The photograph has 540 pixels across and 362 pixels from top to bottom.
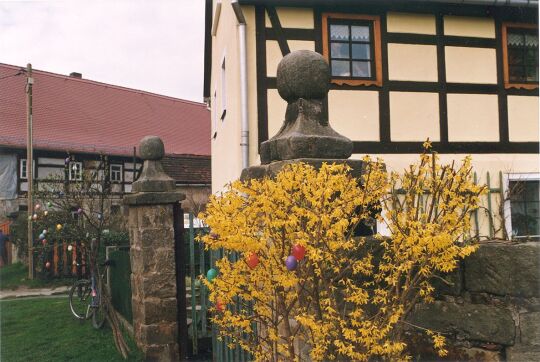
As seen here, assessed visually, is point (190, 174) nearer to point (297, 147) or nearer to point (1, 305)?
point (1, 305)

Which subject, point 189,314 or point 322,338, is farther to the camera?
point 189,314

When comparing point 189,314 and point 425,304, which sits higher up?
point 425,304

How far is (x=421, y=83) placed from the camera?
8141 millimetres

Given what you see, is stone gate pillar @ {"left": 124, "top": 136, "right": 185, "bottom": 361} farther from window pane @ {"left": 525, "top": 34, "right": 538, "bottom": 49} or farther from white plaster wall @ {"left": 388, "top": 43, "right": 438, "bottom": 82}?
window pane @ {"left": 525, "top": 34, "right": 538, "bottom": 49}

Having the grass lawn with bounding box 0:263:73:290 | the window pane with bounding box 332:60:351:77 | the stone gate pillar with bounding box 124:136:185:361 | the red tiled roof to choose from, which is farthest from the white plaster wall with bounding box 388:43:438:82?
the red tiled roof

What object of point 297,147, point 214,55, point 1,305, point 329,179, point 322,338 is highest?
point 214,55

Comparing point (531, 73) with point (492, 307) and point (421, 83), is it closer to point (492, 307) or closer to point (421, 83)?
point (421, 83)

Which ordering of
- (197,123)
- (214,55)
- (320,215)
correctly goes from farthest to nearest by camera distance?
(197,123), (214,55), (320,215)

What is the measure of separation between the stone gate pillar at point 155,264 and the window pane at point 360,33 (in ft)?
15.3

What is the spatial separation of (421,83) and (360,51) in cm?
113

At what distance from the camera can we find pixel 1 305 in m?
9.44

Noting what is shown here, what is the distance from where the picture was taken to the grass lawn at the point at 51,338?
555cm

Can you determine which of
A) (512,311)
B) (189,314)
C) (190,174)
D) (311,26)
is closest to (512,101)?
(311,26)

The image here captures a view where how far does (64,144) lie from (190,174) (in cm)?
499
